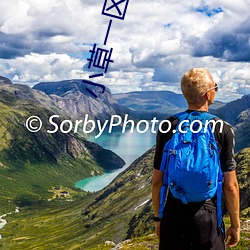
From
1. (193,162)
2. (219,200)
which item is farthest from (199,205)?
(193,162)

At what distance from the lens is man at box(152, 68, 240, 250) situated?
1060 cm

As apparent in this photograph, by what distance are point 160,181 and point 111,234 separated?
14933 centimetres

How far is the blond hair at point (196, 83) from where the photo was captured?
426 inches

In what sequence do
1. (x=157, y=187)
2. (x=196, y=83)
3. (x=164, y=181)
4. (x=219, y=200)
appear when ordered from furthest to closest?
(x=157, y=187)
(x=164, y=181)
(x=196, y=83)
(x=219, y=200)

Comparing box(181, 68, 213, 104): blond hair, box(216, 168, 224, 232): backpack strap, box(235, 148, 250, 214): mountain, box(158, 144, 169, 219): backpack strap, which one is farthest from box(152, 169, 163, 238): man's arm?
box(235, 148, 250, 214): mountain

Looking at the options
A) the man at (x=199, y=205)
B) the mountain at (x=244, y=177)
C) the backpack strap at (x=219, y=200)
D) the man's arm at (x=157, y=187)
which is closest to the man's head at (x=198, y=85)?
the man at (x=199, y=205)

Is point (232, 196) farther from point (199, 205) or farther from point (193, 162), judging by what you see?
point (193, 162)

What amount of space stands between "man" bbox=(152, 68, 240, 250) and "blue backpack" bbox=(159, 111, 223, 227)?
330 millimetres

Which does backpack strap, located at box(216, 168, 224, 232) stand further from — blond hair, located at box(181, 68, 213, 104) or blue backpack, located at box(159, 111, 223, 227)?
blond hair, located at box(181, 68, 213, 104)

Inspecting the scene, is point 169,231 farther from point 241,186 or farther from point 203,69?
point 241,186

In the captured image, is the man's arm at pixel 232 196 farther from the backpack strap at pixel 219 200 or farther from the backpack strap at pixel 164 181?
the backpack strap at pixel 164 181

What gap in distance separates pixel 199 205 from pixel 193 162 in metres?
1.35

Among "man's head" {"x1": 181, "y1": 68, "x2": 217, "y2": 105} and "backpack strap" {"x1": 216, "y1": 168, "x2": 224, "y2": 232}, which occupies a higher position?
"man's head" {"x1": 181, "y1": 68, "x2": 217, "y2": 105}

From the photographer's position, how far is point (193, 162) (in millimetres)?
9984
